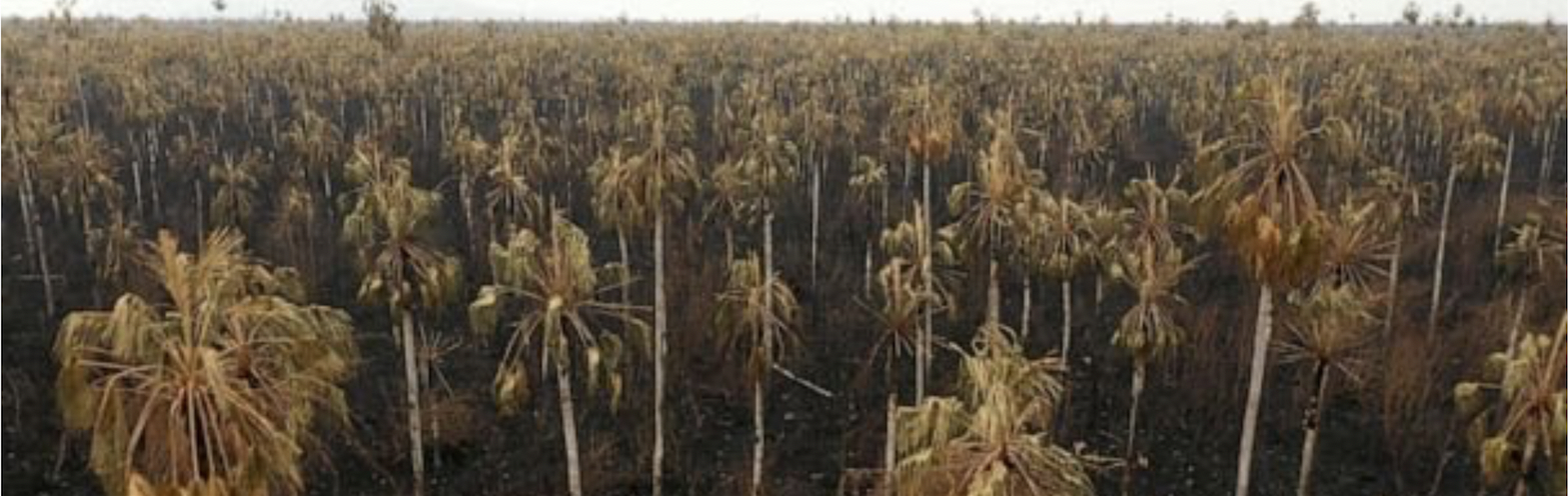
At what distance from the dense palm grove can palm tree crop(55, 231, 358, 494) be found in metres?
0.05

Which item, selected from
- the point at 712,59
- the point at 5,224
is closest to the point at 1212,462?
the point at 5,224

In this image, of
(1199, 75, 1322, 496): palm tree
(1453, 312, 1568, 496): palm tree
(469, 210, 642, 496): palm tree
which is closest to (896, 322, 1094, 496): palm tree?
(1199, 75, 1322, 496): palm tree

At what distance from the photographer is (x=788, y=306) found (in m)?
17.5

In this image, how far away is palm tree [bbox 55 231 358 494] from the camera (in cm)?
991

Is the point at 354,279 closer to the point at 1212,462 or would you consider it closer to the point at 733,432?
the point at 733,432

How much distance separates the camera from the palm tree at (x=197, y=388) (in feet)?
32.5

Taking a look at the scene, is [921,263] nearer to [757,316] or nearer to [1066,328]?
[757,316]

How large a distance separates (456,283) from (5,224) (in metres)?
22.1

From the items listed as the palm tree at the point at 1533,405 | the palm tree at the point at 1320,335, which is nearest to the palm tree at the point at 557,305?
the palm tree at the point at 1320,335

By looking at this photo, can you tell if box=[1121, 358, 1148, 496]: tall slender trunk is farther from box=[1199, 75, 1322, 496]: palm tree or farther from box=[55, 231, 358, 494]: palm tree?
box=[55, 231, 358, 494]: palm tree

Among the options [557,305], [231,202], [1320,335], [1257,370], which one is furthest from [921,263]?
[231,202]

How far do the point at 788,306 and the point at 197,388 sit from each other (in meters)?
8.78

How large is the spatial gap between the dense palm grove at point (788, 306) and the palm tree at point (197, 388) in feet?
0.16

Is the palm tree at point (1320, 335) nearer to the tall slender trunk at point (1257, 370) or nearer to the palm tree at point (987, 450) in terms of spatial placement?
the tall slender trunk at point (1257, 370)
